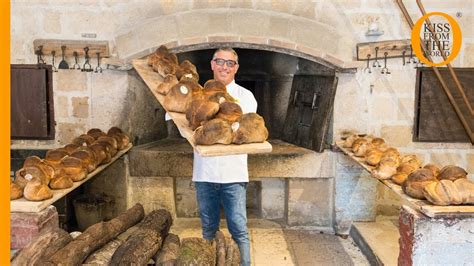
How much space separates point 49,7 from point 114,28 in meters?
0.51

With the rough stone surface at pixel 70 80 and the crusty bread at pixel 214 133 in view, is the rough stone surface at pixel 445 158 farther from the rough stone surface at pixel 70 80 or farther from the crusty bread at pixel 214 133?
the rough stone surface at pixel 70 80

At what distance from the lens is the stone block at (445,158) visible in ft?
12.0

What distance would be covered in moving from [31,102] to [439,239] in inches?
120

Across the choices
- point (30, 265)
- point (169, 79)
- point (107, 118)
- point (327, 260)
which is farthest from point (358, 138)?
point (30, 265)

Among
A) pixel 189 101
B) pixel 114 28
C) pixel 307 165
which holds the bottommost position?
pixel 307 165

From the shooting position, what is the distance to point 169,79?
103 inches

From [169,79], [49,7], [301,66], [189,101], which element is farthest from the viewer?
[301,66]

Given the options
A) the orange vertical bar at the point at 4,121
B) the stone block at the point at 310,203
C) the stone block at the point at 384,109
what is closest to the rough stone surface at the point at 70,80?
the stone block at the point at 310,203

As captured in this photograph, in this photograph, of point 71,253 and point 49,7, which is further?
point 49,7

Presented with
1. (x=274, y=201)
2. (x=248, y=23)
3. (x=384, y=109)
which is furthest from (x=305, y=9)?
(x=274, y=201)

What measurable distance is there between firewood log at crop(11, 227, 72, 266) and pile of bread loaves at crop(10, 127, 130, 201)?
0.19 metres

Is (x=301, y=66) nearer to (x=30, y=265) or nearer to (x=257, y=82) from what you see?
(x=257, y=82)

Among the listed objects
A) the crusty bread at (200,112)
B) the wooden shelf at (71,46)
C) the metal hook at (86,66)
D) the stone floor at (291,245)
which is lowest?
the stone floor at (291,245)

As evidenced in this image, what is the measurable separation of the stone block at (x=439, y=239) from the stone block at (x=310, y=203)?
59.0 inches
